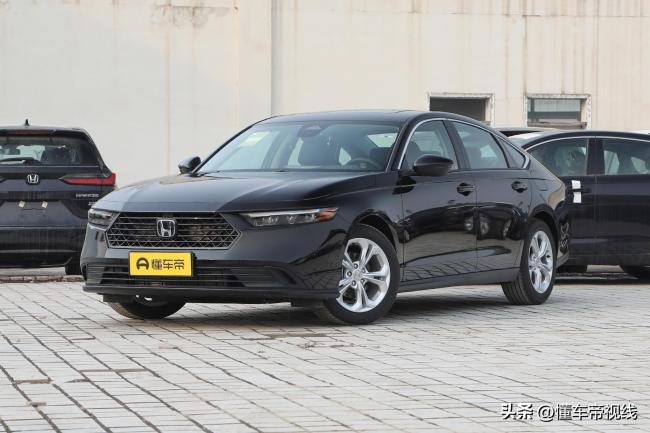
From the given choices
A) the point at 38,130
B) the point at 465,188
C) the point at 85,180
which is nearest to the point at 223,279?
the point at 465,188

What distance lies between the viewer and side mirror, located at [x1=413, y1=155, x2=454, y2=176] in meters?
11.3

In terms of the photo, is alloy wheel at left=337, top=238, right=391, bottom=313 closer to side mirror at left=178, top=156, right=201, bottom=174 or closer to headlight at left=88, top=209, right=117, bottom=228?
headlight at left=88, top=209, right=117, bottom=228

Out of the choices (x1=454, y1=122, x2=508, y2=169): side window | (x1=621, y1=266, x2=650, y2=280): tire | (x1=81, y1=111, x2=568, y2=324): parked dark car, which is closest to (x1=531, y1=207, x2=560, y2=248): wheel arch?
(x1=81, y1=111, x2=568, y2=324): parked dark car

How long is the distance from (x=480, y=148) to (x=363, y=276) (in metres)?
2.23

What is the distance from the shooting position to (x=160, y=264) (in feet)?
34.1

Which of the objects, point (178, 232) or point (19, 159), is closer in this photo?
point (178, 232)

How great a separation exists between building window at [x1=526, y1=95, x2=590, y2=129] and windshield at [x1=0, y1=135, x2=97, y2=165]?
1378cm

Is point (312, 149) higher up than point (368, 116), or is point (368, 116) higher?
point (368, 116)

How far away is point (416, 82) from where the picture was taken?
89.9 feet

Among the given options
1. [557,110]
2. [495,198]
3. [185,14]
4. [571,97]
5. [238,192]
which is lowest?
[495,198]

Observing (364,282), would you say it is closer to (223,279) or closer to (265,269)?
(265,269)

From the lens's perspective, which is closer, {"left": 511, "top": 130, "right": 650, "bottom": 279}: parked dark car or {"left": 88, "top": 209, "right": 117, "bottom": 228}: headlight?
{"left": 88, "top": 209, "right": 117, "bottom": 228}: headlight

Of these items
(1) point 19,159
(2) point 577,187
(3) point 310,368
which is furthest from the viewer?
(1) point 19,159

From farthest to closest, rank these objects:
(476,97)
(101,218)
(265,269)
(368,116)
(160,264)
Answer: (476,97) → (368,116) → (101,218) → (160,264) → (265,269)
